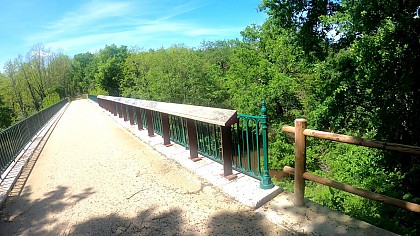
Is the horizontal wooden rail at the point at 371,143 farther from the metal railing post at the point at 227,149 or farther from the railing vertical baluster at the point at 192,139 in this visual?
the railing vertical baluster at the point at 192,139

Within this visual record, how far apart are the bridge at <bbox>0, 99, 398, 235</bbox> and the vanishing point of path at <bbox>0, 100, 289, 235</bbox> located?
0.01 meters

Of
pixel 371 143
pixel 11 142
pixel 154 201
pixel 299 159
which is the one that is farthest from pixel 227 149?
pixel 11 142

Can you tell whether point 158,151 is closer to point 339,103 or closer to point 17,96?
point 339,103

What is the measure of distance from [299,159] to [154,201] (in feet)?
6.87

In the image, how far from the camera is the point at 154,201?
3.49m

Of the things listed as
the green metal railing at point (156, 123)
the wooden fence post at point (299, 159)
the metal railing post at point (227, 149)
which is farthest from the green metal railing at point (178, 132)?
the wooden fence post at point (299, 159)

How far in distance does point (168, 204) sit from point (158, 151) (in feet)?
8.73

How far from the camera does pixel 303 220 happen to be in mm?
2746

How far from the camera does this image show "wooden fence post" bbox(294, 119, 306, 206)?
2.85 metres

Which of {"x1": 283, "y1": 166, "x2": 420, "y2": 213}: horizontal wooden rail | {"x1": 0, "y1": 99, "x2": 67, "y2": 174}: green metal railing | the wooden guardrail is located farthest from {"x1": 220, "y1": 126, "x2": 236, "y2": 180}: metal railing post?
{"x1": 0, "y1": 99, "x2": 67, "y2": 174}: green metal railing

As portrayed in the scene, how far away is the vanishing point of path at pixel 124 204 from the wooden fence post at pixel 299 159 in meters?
0.55

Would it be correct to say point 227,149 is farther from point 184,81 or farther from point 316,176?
point 184,81

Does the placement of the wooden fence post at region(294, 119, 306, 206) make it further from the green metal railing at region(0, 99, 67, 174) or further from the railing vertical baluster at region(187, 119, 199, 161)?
the green metal railing at region(0, 99, 67, 174)

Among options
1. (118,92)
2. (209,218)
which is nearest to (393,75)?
(209,218)
